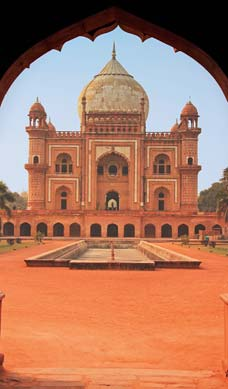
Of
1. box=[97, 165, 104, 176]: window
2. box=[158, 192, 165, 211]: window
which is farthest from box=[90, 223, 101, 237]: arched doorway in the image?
box=[158, 192, 165, 211]: window

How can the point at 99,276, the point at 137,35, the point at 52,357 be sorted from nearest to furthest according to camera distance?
the point at 137,35 < the point at 52,357 < the point at 99,276

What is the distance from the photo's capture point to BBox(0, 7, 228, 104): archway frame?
15.5 ft

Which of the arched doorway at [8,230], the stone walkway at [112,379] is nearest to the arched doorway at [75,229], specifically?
the arched doorway at [8,230]

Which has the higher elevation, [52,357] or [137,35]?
[137,35]

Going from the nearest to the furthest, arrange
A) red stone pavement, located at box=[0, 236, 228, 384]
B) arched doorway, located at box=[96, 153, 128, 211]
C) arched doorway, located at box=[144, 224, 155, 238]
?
1. red stone pavement, located at box=[0, 236, 228, 384]
2. arched doorway, located at box=[144, 224, 155, 238]
3. arched doorway, located at box=[96, 153, 128, 211]

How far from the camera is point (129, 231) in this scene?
42.9 metres

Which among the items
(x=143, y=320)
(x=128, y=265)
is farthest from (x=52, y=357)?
(x=128, y=265)

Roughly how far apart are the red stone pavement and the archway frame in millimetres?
3010

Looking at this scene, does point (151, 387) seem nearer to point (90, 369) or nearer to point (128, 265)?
point (90, 369)

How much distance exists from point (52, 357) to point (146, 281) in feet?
26.5

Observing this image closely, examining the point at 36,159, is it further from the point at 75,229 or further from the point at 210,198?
the point at 210,198

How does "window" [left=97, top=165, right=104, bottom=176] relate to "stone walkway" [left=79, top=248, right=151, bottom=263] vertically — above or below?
above

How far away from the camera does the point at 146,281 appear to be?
14062 mm

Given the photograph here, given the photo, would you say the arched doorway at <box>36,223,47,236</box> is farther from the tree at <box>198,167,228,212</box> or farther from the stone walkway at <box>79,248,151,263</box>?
the tree at <box>198,167,228,212</box>
